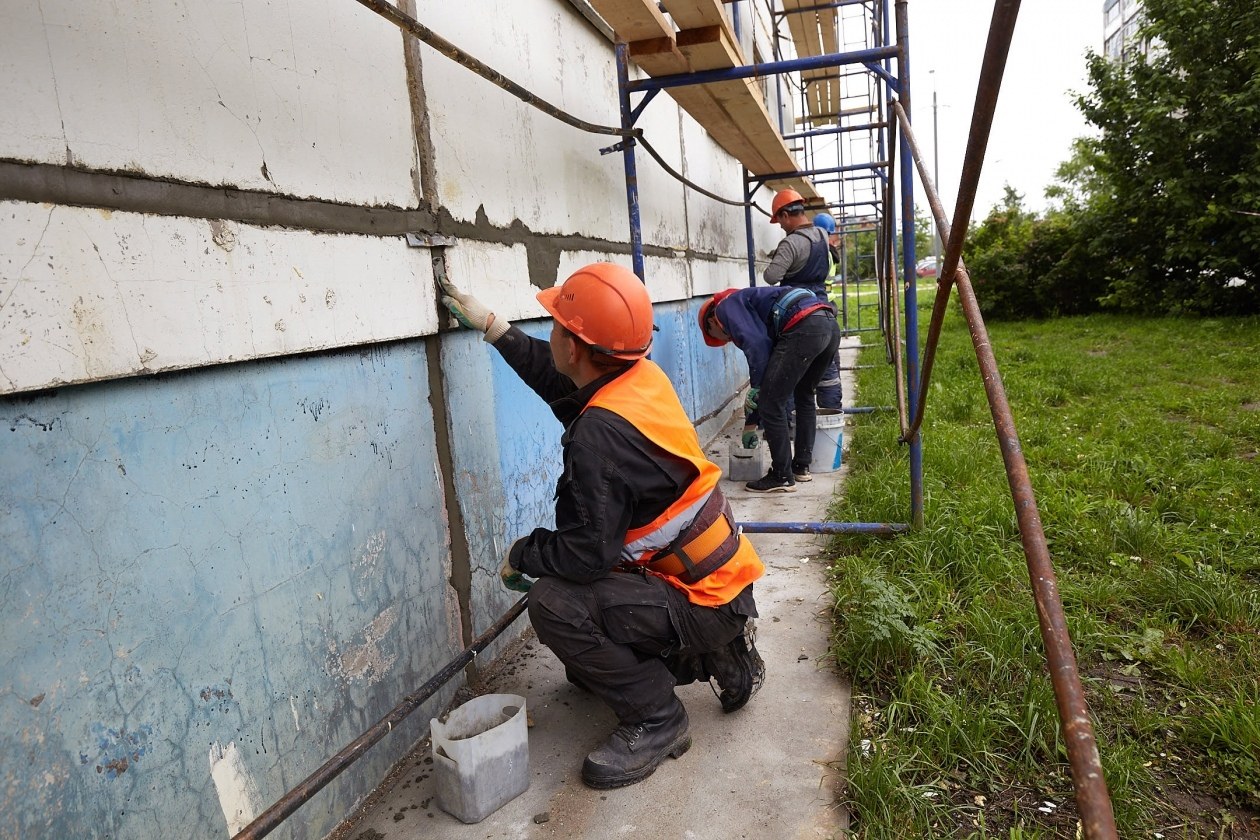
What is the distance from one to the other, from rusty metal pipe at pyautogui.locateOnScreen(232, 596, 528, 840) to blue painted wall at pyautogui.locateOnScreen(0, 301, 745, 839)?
88mm

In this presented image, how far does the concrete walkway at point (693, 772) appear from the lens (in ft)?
6.66

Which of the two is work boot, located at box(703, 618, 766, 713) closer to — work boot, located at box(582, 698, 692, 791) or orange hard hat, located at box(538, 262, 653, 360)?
work boot, located at box(582, 698, 692, 791)

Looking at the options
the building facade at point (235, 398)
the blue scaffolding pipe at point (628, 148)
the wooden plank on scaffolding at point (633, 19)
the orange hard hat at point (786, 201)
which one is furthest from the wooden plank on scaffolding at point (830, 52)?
the building facade at point (235, 398)

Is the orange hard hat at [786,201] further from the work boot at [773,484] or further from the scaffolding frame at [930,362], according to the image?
the work boot at [773,484]

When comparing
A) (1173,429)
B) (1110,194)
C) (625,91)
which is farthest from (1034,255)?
(625,91)

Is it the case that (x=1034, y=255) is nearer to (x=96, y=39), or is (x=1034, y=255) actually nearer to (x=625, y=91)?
(x=625, y=91)

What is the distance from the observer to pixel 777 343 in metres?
4.65

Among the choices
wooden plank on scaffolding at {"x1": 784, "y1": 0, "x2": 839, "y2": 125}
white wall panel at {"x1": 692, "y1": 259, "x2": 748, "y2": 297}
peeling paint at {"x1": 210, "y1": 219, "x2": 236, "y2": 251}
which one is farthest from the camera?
wooden plank on scaffolding at {"x1": 784, "y1": 0, "x2": 839, "y2": 125}

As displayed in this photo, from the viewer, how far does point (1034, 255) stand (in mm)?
13492

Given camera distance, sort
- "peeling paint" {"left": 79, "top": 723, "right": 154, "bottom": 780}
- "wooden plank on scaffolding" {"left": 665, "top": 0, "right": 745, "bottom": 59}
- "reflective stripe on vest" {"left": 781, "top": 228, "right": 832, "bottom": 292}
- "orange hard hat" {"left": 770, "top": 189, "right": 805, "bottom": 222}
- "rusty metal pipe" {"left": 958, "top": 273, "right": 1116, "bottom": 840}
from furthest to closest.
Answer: "orange hard hat" {"left": 770, "top": 189, "right": 805, "bottom": 222} → "reflective stripe on vest" {"left": 781, "top": 228, "right": 832, "bottom": 292} → "wooden plank on scaffolding" {"left": 665, "top": 0, "right": 745, "bottom": 59} → "peeling paint" {"left": 79, "top": 723, "right": 154, "bottom": 780} → "rusty metal pipe" {"left": 958, "top": 273, "right": 1116, "bottom": 840}

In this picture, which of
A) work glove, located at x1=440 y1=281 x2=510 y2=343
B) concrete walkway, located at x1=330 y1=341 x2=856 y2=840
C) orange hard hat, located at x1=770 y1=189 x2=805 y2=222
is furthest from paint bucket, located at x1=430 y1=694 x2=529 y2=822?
orange hard hat, located at x1=770 y1=189 x2=805 y2=222

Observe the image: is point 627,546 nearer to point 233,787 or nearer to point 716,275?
point 233,787

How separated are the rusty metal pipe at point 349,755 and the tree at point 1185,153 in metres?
11.2

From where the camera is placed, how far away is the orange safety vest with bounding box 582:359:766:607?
6.96 feet
